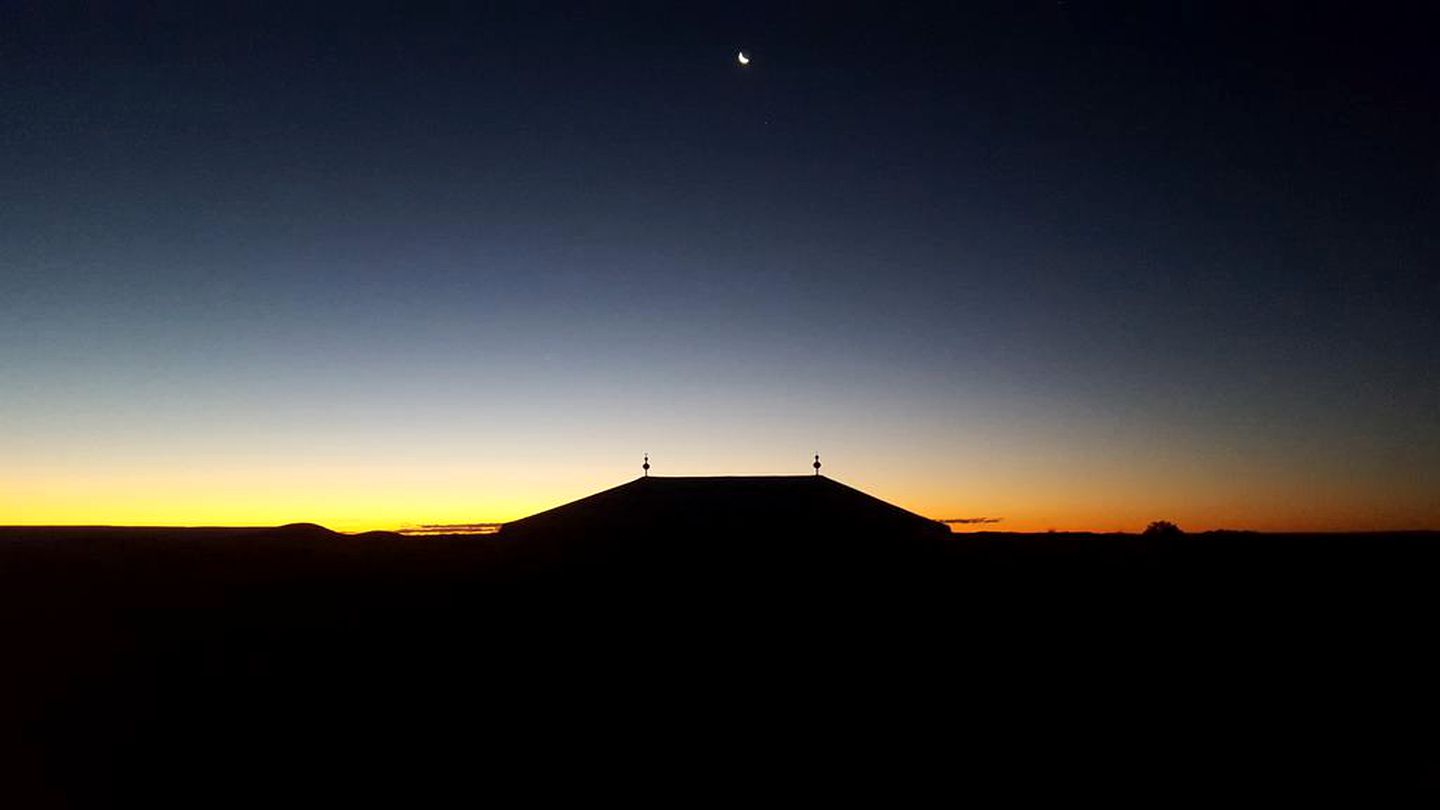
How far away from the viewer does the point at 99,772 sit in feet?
34.4

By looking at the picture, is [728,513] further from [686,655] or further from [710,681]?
[710,681]

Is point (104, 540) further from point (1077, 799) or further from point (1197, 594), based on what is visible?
point (1197, 594)

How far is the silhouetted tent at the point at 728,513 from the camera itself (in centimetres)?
2511

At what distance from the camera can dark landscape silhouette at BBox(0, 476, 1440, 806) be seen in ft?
35.5

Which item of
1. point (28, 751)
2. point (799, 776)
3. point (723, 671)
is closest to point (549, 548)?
point (723, 671)

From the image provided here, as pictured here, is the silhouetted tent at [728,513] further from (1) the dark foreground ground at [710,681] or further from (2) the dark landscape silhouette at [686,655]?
(1) the dark foreground ground at [710,681]

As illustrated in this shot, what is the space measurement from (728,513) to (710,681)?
1174 cm

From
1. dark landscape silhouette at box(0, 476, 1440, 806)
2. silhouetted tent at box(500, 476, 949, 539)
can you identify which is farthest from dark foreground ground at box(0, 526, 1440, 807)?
silhouetted tent at box(500, 476, 949, 539)

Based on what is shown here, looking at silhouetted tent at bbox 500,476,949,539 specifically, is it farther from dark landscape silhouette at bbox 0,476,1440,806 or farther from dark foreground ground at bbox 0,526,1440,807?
dark foreground ground at bbox 0,526,1440,807

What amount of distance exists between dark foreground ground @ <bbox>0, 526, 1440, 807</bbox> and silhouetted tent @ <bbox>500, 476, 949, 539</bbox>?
1.29 m

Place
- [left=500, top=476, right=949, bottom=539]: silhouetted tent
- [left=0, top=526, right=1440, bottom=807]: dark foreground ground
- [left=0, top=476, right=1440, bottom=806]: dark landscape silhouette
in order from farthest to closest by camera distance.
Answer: [left=500, top=476, right=949, bottom=539]: silhouetted tent, [left=0, top=476, right=1440, bottom=806]: dark landscape silhouette, [left=0, top=526, right=1440, bottom=807]: dark foreground ground

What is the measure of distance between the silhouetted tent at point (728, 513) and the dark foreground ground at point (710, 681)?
1289 millimetres

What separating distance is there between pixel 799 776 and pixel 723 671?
13.8 feet

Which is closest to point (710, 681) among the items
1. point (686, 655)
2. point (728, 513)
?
point (686, 655)
